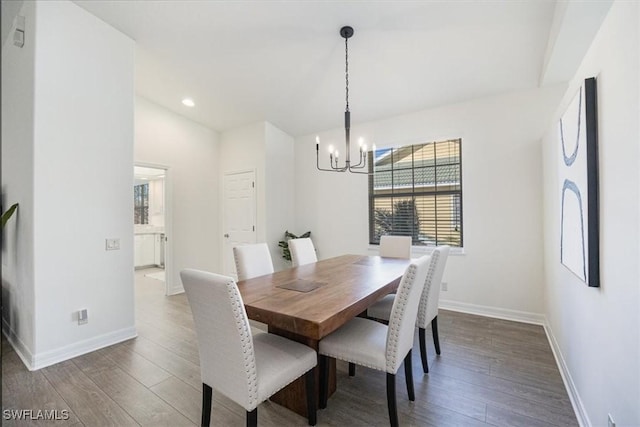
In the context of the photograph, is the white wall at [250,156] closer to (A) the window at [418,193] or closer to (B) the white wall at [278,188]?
(B) the white wall at [278,188]

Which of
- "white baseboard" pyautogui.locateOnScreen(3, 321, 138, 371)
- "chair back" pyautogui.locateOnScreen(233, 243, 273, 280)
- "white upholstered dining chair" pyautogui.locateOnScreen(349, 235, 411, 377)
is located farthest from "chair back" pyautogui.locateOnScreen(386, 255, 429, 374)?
"white baseboard" pyautogui.locateOnScreen(3, 321, 138, 371)

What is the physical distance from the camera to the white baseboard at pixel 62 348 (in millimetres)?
2465

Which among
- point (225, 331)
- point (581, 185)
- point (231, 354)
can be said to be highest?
point (581, 185)

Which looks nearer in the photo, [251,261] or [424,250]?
[251,261]

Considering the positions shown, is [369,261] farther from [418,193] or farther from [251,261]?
[418,193]

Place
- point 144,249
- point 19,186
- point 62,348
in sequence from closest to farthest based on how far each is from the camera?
point 62,348, point 19,186, point 144,249

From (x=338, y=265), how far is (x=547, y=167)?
2.34 m

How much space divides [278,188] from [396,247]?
2.38 meters

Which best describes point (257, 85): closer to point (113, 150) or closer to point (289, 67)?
point (289, 67)

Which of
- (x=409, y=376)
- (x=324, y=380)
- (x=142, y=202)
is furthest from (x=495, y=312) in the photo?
(x=142, y=202)

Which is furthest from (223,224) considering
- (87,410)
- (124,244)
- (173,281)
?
(87,410)

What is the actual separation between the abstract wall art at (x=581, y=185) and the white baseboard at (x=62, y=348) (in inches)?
151

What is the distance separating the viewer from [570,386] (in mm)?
2062

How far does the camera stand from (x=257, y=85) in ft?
12.8
